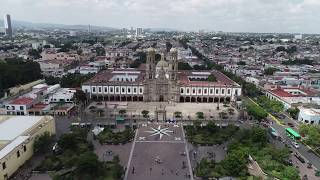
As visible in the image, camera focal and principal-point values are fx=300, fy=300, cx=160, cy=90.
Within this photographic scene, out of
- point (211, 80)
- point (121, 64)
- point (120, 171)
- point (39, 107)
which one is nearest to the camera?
point (120, 171)

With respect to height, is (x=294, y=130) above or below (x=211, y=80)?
below

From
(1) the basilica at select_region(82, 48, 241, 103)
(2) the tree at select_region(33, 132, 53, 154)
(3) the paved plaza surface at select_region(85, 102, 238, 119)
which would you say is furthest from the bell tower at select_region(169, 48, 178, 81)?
(2) the tree at select_region(33, 132, 53, 154)

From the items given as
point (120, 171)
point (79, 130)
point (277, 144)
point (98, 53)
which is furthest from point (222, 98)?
point (98, 53)

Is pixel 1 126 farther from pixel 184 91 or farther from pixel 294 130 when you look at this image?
pixel 294 130

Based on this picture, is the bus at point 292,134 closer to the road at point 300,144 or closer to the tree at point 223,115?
the road at point 300,144

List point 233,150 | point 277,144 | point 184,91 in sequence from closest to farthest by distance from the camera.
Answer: point 233,150
point 277,144
point 184,91
